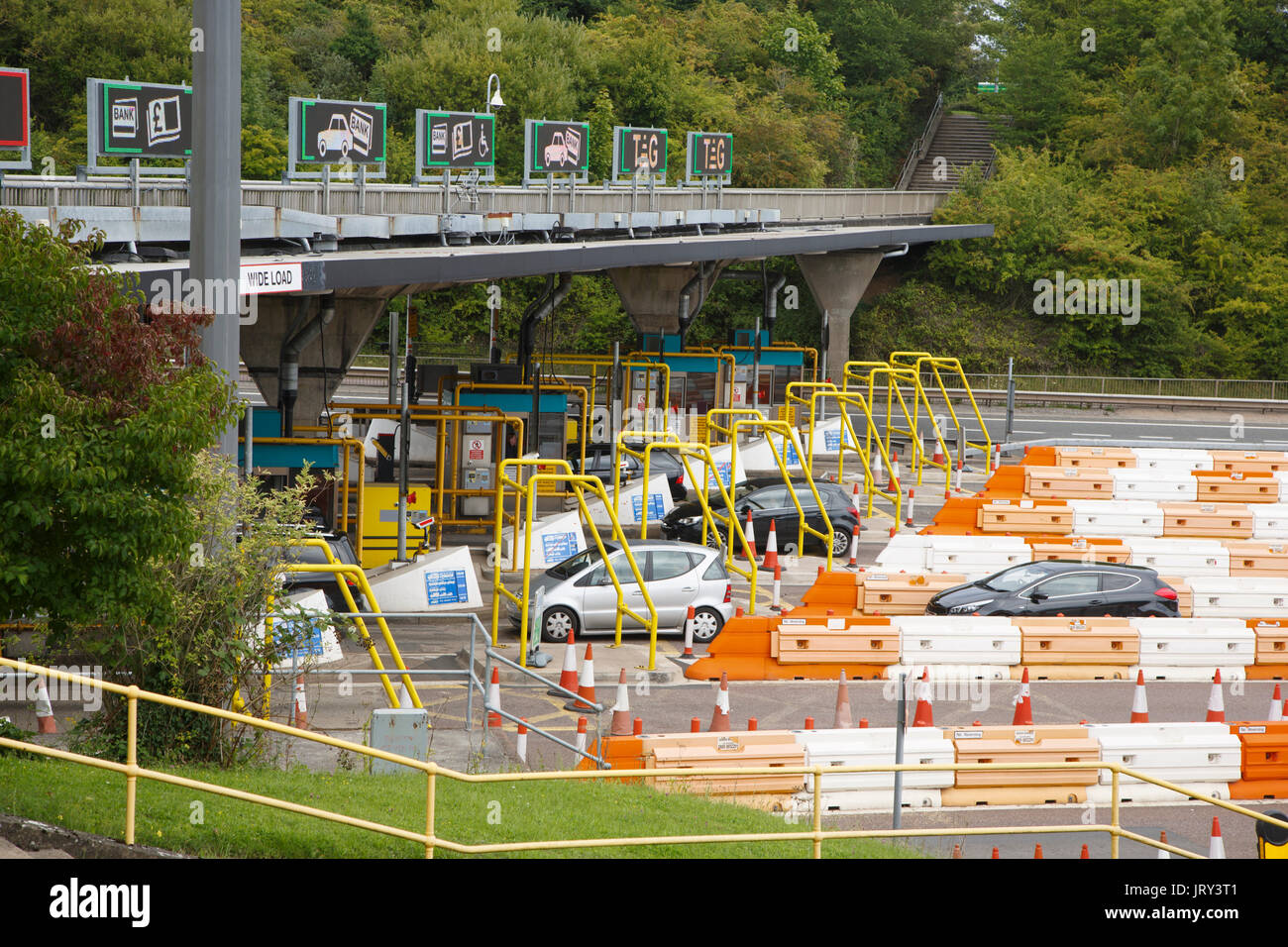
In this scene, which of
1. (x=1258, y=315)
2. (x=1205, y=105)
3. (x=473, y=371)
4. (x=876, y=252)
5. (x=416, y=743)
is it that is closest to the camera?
(x=416, y=743)

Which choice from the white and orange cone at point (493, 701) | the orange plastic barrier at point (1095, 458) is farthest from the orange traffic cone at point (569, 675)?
the orange plastic barrier at point (1095, 458)

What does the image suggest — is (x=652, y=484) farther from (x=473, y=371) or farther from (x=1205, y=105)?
(x=1205, y=105)

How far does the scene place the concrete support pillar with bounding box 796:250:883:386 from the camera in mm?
49875

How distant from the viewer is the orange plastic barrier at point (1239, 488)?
29.4 m

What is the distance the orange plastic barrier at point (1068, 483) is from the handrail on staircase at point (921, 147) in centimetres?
4529

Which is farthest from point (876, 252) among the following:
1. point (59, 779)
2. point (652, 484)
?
point (59, 779)

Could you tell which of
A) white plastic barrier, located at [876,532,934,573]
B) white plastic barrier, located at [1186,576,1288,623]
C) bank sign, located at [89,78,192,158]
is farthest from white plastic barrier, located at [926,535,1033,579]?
bank sign, located at [89,78,192,158]

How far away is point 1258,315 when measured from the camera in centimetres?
5628

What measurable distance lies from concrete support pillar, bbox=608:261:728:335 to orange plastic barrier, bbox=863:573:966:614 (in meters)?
21.7

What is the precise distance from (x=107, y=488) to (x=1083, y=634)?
13.1 metres

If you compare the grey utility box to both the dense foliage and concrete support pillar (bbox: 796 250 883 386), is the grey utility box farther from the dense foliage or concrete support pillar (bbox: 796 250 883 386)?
the dense foliage

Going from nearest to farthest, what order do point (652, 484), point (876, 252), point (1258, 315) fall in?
1. point (652, 484)
2. point (876, 252)
3. point (1258, 315)

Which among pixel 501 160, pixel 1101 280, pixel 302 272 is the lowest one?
pixel 302 272

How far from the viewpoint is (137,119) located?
18688mm
